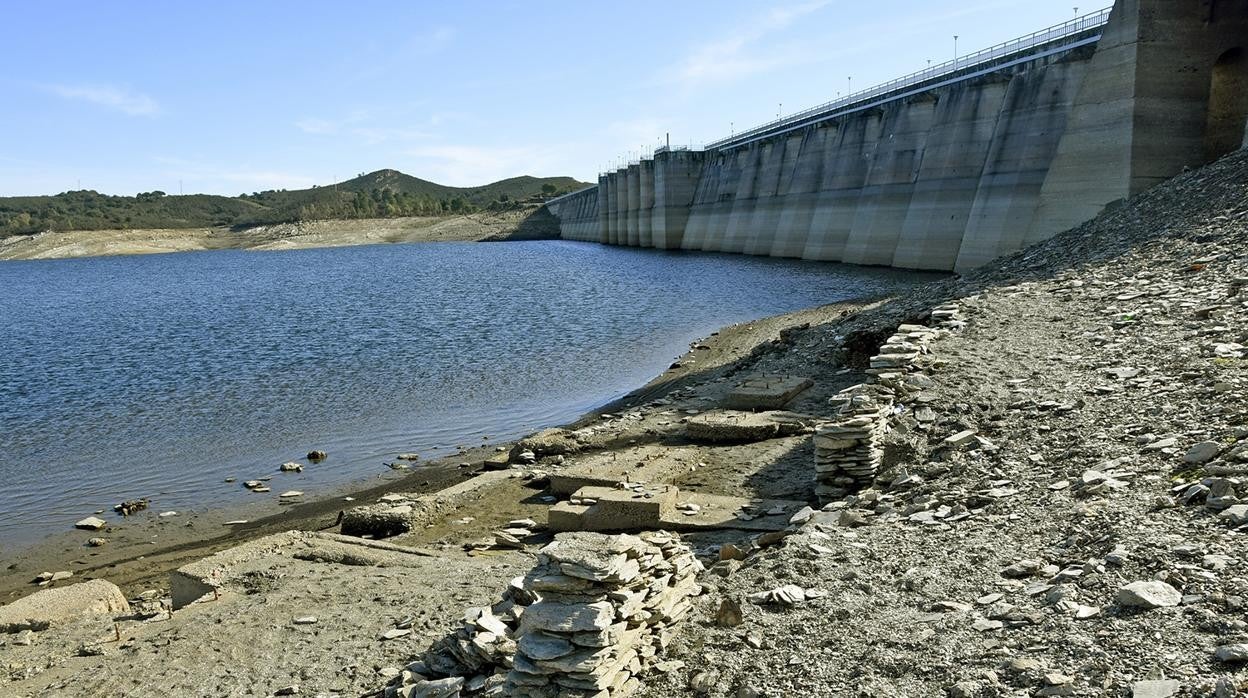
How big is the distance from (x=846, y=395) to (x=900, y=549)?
15.8ft

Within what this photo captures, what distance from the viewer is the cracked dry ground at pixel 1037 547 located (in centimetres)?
537

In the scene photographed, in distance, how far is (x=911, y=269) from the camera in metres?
46.9

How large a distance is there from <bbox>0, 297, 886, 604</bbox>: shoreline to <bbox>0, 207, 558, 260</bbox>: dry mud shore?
15217cm

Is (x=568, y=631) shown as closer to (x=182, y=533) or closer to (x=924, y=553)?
(x=924, y=553)

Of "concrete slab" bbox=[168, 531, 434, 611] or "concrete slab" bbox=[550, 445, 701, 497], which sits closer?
"concrete slab" bbox=[168, 531, 434, 611]

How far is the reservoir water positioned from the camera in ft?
61.1

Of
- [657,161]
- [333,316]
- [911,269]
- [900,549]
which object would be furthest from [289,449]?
[657,161]

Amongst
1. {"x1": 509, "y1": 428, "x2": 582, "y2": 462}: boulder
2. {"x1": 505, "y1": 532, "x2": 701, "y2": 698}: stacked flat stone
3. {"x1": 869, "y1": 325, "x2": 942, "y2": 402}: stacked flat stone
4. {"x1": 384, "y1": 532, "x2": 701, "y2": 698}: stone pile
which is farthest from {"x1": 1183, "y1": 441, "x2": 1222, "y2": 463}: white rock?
{"x1": 509, "y1": 428, "x2": 582, "y2": 462}: boulder

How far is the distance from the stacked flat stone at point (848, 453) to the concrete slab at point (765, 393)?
4.52 metres

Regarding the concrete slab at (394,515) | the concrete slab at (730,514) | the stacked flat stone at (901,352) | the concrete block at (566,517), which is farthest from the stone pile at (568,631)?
the stacked flat stone at (901,352)

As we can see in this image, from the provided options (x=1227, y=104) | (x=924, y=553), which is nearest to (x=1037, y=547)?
(x=924, y=553)

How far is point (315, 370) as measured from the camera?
28.9 m

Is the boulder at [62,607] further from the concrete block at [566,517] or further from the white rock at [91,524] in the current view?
the concrete block at [566,517]

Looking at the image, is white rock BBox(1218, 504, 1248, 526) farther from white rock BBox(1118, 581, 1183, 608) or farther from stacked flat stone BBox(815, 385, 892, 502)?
stacked flat stone BBox(815, 385, 892, 502)
